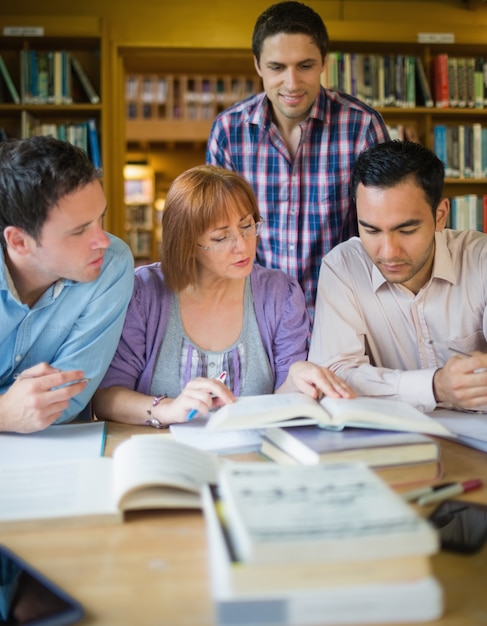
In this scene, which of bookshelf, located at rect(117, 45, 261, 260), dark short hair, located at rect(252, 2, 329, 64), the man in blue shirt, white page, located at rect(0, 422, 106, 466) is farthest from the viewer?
bookshelf, located at rect(117, 45, 261, 260)

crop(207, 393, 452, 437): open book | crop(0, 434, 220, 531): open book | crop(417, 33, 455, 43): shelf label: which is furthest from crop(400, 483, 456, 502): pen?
crop(417, 33, 455, 43): shelf label

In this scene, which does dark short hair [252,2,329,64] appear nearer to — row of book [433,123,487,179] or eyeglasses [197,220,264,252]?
eyeglasses [197,220,264,252]

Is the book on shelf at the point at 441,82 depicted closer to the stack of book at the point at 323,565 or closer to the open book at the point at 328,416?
the open book at the point at 328,416

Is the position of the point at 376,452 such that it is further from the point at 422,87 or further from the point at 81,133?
the point at 422,87

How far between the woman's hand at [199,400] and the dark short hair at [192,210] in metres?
0.41

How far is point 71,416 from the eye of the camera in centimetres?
154

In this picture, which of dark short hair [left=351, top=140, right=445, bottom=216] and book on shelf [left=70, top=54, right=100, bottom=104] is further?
book on shelf [left=70, top=54, right=100, bottom=104]

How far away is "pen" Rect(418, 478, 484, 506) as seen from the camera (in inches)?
38.5

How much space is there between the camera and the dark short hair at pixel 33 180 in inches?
55.1

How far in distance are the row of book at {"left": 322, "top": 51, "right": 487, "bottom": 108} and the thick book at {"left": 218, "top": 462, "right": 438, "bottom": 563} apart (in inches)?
141

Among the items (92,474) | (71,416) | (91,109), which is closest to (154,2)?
(91,109)

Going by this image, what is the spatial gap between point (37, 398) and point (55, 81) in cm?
310

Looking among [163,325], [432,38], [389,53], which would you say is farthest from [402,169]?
[389,53]

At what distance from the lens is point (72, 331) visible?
1563mm
